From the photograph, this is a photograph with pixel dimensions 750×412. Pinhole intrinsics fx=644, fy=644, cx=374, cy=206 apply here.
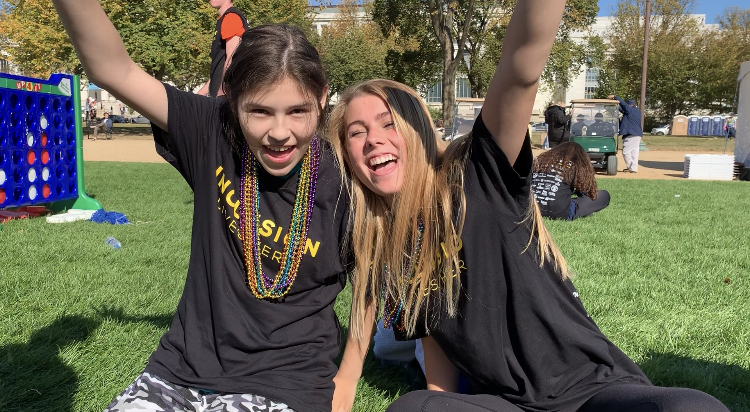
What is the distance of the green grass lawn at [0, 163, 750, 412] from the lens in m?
2.91

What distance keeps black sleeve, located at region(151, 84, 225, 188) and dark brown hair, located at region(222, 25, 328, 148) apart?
9cm

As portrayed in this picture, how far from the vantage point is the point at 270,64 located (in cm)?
197

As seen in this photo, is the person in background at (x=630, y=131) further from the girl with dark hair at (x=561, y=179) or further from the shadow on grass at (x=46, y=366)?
the shadow on grass at (x=46, y=366)

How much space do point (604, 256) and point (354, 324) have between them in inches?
142

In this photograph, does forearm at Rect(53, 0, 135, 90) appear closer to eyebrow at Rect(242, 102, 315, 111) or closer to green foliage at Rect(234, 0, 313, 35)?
eyebrow at Rect(242, 102, 315, 111)

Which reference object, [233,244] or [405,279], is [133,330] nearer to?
[233,244]

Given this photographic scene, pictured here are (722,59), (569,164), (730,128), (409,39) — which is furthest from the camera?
(722,59)

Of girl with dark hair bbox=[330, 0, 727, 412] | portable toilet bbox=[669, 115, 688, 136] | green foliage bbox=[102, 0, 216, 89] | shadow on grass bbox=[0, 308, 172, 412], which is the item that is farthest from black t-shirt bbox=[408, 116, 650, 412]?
portable toilet bbox=[669, 115, 688, 136]

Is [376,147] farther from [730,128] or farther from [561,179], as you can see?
[730,128]

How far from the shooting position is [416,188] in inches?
82.3

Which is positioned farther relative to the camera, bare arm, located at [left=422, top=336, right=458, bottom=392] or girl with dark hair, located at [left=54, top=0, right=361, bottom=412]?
bare arm, located at [left=422, top=336, right=458, bottom=392]

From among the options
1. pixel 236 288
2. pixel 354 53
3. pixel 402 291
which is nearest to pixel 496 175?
pixel 402 291

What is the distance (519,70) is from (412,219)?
28.0 inches

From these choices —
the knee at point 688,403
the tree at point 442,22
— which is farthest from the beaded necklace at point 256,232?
the tree at point 442,22
